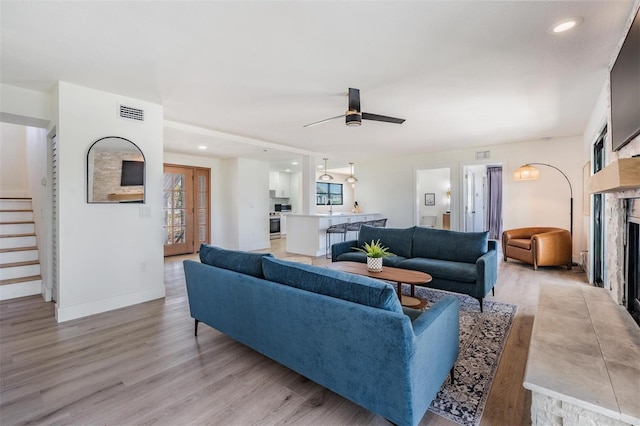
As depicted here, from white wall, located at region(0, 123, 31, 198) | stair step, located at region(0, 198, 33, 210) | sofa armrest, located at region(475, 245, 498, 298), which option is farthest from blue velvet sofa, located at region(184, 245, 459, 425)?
white wall, located at region(0, 123, 31, 198)

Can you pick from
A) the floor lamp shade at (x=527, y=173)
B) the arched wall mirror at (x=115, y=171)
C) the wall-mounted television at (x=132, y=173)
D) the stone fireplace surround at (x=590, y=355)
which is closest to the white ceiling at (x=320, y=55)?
the arched wall mirror at (x=115, y=171)

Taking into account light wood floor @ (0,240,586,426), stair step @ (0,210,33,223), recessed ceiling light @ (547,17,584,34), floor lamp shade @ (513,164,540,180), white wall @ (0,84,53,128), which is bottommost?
light wood floor @ (0,240,586,426)

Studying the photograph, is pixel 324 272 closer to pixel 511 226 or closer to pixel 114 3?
pixel 114 3

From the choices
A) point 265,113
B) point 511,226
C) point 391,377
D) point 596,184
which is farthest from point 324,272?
point 511,226

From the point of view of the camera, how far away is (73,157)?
3266 millimetres

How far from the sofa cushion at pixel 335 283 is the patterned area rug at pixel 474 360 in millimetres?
804

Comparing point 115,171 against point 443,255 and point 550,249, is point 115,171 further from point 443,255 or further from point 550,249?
point 550,249

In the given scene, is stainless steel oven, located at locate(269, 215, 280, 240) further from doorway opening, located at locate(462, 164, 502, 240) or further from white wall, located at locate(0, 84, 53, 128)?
white wall, located at locate(0, 84, 53, 128)

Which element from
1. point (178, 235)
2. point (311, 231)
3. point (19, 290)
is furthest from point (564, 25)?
point (178, 235)

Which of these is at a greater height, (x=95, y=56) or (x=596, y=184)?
(x=95, y=56)

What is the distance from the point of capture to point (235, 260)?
2.44 meters

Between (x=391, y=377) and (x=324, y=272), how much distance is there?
26.4 inches

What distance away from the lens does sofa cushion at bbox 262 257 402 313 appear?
5.08 feet

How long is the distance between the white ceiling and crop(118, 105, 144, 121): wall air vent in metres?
0.24
